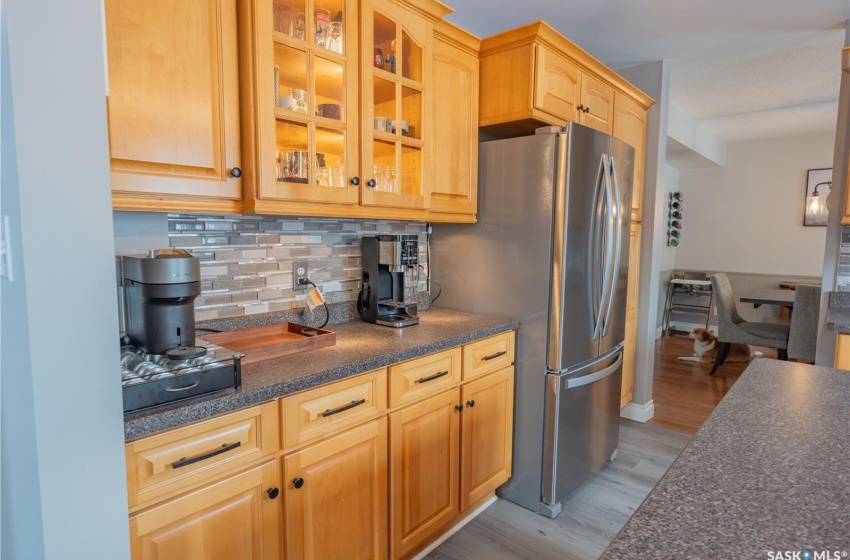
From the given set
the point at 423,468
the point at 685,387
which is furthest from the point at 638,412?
the point at 423,468

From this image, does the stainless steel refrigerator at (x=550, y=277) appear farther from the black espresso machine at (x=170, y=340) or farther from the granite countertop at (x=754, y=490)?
the black espresso machine at (x=170, y=340)

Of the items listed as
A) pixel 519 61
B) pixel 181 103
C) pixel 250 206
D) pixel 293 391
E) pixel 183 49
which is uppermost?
pixel 519 61

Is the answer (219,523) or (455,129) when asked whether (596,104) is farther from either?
(219,523)

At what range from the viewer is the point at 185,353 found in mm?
1230

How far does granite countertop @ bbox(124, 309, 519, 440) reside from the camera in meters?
1.10

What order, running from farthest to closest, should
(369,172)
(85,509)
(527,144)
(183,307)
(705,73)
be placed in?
(705,73) → (527,144) → (369,172) → (183,307) → (85,509)

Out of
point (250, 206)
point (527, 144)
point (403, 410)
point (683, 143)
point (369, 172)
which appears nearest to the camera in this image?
point (250, 206)

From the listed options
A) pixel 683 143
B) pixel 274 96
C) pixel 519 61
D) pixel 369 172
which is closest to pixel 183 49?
pixel 274 96

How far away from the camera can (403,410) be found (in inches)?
67.9

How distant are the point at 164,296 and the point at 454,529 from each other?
5.31 feet

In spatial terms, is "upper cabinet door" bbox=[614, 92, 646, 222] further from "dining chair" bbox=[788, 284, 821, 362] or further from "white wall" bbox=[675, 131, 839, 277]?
"white wall" bbox=[675, 131, 839, 277]

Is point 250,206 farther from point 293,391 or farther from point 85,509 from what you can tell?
point 85,509

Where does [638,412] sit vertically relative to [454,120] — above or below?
below

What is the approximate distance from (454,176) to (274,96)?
955 mm
